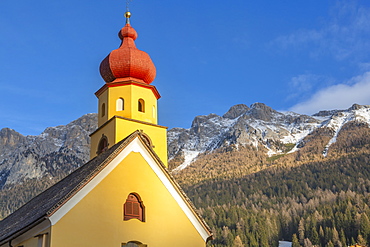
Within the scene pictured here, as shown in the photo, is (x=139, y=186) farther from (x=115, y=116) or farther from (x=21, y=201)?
(x=21, y=201)

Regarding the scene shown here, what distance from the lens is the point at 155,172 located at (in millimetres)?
17188

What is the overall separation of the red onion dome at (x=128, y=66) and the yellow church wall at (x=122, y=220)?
8.04 metres

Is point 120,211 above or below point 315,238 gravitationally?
below

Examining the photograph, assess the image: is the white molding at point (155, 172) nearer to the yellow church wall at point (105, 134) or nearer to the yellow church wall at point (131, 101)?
the yellow church wall at point (105, 134)

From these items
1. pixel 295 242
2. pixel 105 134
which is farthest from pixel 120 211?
pixel 295 242

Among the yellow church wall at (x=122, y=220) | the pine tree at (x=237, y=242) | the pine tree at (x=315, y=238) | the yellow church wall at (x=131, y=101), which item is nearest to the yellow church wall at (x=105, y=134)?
the yellow church wall at (x=131, y=101)

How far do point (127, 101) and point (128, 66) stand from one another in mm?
1948

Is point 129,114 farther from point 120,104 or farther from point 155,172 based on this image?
point 155,172

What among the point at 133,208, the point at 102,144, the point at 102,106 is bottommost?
the point at 133,208

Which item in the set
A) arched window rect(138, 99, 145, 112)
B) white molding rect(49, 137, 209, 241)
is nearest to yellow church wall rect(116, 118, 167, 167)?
arched window rect(138, 99, 145, 112)

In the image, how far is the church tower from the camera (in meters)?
22.1

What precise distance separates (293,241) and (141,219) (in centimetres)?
13132

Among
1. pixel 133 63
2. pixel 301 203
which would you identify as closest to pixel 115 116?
pixel 133 63

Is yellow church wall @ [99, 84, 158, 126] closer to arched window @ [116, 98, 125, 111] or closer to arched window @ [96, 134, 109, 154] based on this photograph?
arched window @ [116, 98, 125, 111]
